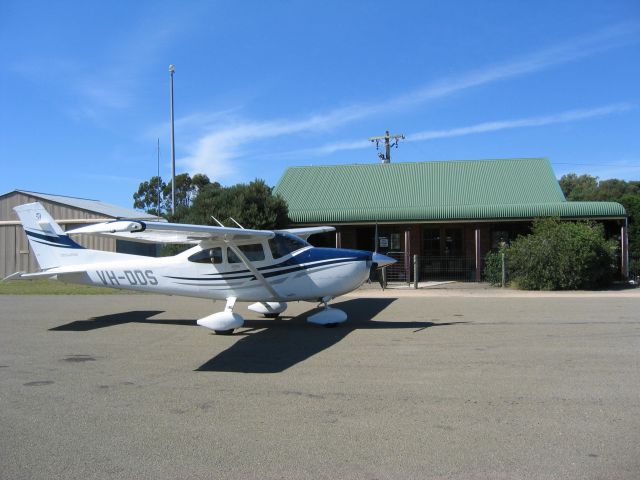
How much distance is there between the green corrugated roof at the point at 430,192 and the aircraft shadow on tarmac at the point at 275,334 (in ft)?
28.7

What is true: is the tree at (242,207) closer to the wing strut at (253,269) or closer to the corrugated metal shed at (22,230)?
the corrugated metal shed at (22,230)

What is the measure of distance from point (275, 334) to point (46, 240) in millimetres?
6147

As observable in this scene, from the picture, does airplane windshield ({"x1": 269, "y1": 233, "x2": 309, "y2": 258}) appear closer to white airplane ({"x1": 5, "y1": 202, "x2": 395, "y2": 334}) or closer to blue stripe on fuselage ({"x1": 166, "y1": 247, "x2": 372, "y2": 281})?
white airplane ({"x1": 5, "y1": 202, "x2": 395, "y2": 334})

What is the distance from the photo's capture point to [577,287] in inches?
730

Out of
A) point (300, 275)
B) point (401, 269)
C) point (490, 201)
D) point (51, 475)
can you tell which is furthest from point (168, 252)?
point (51, 475)

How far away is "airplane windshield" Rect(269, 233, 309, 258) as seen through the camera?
35.7 feet

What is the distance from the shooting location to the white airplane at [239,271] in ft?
34.6

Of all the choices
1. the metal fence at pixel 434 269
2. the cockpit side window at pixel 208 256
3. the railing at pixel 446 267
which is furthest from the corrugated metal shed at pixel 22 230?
the cockpit side window at pixel 208 256

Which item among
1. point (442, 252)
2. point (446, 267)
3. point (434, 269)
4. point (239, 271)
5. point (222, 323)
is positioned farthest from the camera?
point (442, 252)

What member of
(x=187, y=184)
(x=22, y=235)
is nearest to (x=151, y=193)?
(x=187, y=184)

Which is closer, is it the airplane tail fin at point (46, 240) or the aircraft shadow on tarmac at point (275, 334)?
the aircraft shadow on tarmac at point (275, 334)

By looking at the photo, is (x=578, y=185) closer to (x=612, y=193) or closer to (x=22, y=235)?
(x=612, y=193)

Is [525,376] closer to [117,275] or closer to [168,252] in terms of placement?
[117,275]

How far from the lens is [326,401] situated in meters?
5.57
